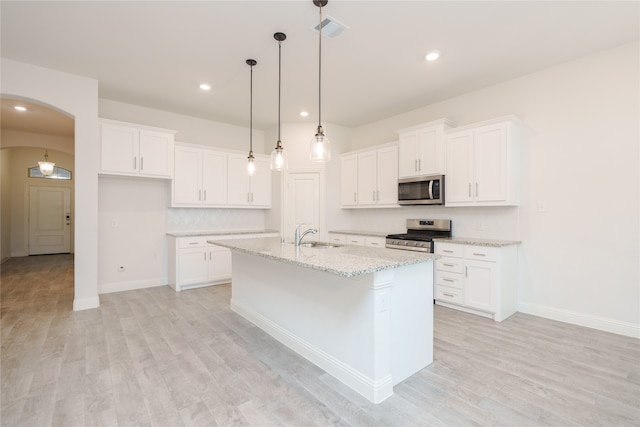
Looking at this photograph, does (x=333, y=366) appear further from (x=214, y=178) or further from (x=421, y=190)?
(x=214, y=178)

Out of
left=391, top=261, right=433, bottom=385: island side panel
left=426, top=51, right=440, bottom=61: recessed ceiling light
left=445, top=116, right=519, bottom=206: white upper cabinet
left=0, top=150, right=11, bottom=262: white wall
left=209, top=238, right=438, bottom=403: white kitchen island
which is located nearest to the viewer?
left=209, top=238, right=438, bottom=403: white kitchen island

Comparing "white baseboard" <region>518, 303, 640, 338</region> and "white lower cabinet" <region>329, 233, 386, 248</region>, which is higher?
"white lower cabinet" <region>329, 233, 386, 248</region>

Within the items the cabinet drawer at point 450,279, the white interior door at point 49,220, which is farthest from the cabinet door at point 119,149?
the white interior door at point 49,220

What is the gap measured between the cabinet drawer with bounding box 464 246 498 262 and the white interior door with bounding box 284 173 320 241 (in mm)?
2652

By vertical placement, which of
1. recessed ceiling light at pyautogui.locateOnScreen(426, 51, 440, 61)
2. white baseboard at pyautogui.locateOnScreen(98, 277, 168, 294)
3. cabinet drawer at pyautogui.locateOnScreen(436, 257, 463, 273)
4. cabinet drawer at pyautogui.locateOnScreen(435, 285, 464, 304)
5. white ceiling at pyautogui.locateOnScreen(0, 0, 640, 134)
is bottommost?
white baseboard at pyautogui.locateOnScreen(98, 277, 168, 294)

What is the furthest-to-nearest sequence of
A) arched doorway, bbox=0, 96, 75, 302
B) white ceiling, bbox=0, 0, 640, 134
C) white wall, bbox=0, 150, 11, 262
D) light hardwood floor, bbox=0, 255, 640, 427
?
white wall, bbox=0, 150, 11, 262, arched doorway, bbox=0, 96, 75, 302, white ceiling, bbox=0, 0, 640, 134, light hardwood floor, bbox=0, 255, 640, 427

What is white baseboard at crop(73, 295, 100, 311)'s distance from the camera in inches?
147

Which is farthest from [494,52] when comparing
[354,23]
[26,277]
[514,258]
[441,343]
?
[26,277]

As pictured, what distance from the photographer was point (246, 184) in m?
5.56

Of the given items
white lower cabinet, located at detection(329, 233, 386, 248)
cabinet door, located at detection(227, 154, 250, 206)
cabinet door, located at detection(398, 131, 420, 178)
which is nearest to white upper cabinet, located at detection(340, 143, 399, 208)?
cabinet door, located at detection(398, 131, 420, 178)

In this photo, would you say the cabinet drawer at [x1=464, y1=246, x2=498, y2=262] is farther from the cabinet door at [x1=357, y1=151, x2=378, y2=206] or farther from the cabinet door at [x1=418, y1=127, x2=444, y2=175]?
the cabinet door at [x1=357, y1=151, x2=378, y2=206]

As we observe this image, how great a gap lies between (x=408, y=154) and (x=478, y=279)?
200cm

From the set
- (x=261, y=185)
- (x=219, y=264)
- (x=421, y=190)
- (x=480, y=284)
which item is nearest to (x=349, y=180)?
(x=421, y=190)

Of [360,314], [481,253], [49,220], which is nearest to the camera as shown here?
[360,314]
